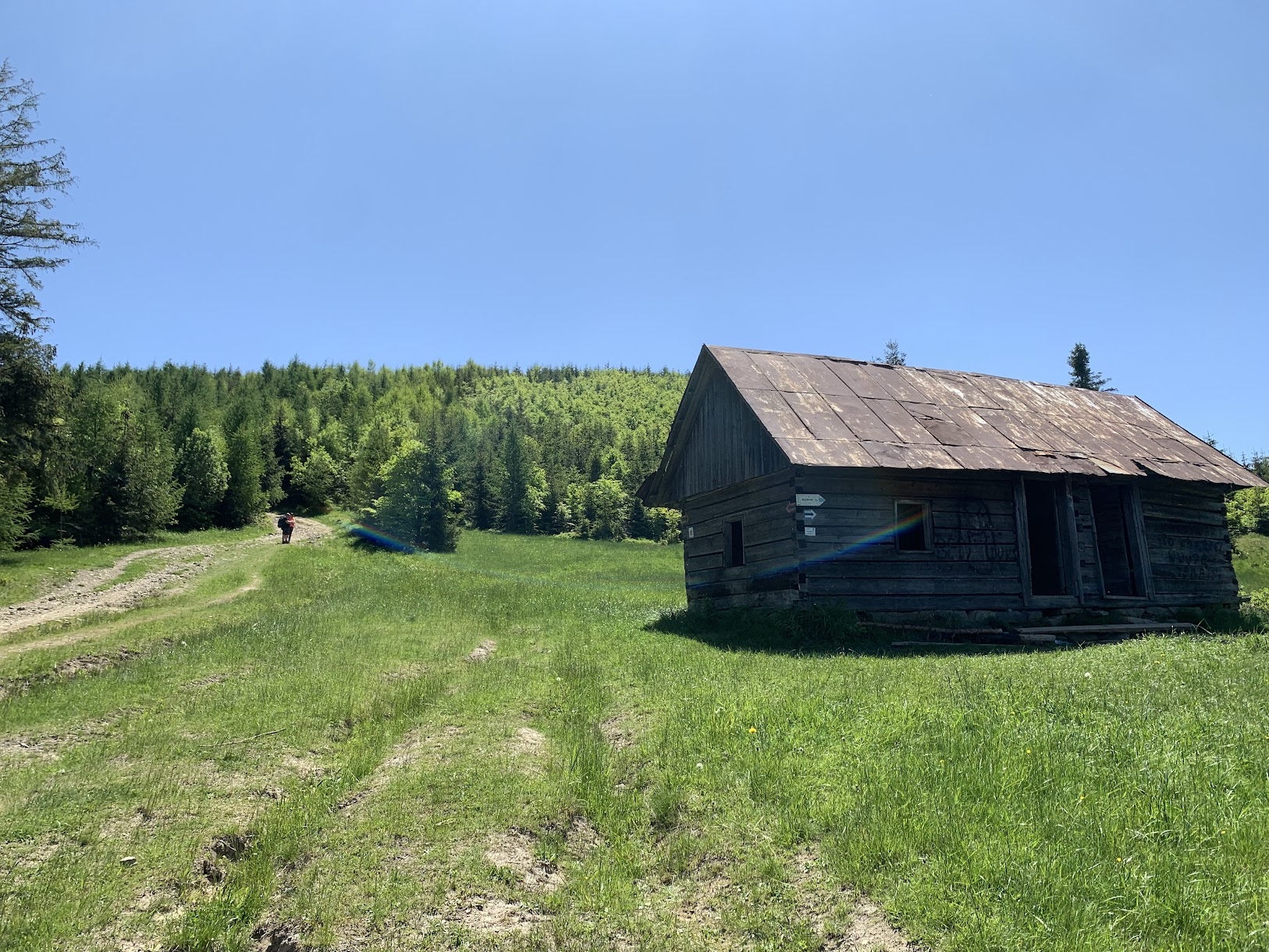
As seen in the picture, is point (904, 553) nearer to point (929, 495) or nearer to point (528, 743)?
point (929, 495)

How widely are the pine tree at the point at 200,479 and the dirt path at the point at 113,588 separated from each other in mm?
23273

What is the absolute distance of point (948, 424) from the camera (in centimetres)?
2034

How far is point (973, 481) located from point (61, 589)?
101 feet

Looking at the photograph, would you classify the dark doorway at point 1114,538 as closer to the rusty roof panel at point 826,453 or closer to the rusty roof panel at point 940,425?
the rusty roof panel at point 940,425

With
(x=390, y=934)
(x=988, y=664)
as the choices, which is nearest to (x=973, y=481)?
(x=988, y=664)

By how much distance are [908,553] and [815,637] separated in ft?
12.0

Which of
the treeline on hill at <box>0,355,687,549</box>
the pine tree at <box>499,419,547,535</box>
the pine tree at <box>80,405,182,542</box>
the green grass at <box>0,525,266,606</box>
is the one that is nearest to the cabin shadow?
the green grass at <box>0,525,266,606</box>

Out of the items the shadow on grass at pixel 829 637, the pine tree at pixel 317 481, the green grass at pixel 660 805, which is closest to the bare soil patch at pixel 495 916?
the green grass at pixel 660 805

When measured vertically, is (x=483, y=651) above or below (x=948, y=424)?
below

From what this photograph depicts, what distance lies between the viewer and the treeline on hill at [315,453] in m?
41.4

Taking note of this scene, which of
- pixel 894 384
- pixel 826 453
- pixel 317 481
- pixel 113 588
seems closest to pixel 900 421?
pixel 894 384

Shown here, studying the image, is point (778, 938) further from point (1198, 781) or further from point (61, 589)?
point (61, 589)

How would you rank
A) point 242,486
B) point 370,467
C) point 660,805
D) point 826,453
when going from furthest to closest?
point 370,467, point 242,486, point 826,453, point 660,805

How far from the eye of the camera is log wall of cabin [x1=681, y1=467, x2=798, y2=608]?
18312 millimetres
